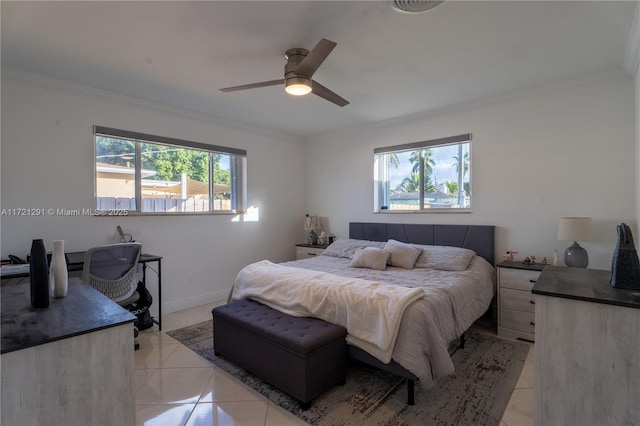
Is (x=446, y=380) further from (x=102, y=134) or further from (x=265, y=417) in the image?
(x=102, y=134)

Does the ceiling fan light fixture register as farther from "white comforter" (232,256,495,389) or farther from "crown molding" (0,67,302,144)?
"crown molding" (0,67,302,144)

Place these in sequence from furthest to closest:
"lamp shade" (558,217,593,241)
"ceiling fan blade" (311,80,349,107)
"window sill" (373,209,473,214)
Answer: "window sill" (373,209,473,214) < "lamp shade" (558,217,593,241) < "ceiling fan blade" (311,80,349,107)

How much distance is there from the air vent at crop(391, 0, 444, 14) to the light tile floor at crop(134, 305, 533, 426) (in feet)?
8.66

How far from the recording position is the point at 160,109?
379 centimetres

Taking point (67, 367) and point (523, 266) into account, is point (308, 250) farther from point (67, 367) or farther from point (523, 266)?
point (67, 367)

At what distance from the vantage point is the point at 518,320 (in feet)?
10.1

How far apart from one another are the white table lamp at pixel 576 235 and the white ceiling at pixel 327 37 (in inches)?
57.2

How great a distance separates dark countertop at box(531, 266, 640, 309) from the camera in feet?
4.28

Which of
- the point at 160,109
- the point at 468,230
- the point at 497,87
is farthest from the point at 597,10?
the point at 160,109

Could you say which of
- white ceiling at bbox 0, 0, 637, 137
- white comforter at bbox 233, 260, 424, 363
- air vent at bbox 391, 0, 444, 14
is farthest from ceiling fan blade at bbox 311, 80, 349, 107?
white comforter at bbox 233, 260, 424, 363

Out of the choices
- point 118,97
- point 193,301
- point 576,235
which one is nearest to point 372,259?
point 576,235

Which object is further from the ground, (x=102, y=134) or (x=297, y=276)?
(x=102, y=134)

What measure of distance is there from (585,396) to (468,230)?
257cm

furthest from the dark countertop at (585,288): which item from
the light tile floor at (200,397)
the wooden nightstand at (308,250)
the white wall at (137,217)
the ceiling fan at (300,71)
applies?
the white wall at (137,217)
